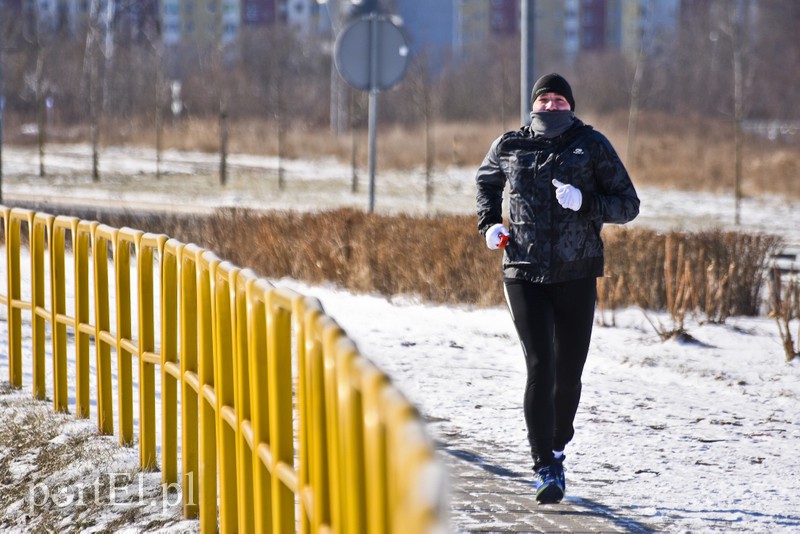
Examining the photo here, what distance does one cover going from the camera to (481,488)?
5.26 meters

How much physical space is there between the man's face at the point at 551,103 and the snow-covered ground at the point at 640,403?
1.49m

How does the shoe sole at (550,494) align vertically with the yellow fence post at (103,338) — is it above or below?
below

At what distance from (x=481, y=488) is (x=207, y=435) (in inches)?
45.2

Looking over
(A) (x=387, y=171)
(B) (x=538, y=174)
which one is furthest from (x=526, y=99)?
(A) (x=387, y=171)

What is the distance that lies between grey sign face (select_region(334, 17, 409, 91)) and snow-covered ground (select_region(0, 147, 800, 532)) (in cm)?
221

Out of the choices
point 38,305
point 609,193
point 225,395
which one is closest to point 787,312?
point 609,193

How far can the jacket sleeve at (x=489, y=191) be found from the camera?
513 cm

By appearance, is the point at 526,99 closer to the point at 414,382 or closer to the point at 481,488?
the point at 414,382

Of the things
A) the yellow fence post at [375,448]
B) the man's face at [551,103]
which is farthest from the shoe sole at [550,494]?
the yellow fence post at [375,448]

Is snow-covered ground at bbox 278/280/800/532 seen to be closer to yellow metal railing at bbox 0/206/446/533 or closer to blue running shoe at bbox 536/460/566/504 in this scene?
blue running shoe at bbox 536/460/566/504

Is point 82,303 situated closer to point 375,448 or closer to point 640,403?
point 640,403

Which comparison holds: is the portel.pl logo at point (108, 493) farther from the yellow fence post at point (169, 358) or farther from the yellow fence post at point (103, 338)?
the yellow fence post at point (103, 338)

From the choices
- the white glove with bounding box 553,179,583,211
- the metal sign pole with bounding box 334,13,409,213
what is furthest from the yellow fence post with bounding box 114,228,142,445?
the metal sign pole with bounding box 334,13,409,213

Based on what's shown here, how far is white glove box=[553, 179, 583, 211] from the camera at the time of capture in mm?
4832
